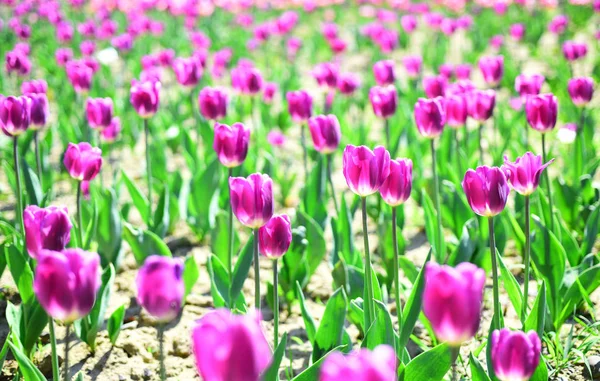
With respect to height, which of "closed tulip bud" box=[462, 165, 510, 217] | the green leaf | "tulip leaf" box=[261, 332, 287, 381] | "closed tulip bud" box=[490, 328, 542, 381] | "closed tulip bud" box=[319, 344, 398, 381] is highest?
"closed tulip bud" box=[319, 344, 398, 381]

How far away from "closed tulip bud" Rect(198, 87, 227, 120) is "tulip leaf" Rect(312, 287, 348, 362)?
1.53 metres

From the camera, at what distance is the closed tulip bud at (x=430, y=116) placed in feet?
8.56

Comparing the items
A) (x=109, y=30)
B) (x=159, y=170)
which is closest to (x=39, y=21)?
(x=109, y=30)

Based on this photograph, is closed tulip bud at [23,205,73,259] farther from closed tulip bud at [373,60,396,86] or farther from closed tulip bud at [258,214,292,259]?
closed tulip bud at [373,60,396,86]

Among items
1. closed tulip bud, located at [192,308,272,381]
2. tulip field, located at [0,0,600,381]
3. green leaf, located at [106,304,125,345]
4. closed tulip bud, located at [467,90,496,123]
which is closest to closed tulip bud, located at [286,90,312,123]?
tulip field, located at [0,0,600,381]

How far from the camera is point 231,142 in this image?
2344 mm

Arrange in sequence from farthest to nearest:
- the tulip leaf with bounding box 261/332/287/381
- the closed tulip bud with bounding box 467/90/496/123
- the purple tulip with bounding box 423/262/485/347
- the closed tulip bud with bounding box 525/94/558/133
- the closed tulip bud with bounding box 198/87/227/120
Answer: the closed tulip bud with bounding box 198/87/227/120, the closed tulip bud with bounding box 467/90/496/123, the closed tulip bud with bounding box 525/94/558/133, the tulip leaf with bounding box 261/332/287/381, the purple tulip with bounding box 423/262/485/347

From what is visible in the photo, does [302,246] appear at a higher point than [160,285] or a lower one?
lower

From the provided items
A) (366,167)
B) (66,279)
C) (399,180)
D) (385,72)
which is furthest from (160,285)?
(385,72)

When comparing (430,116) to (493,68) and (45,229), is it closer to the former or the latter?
(493,68)

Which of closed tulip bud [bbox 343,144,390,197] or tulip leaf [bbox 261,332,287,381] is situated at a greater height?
closed tulip bud [bbox 343,144,390,197]

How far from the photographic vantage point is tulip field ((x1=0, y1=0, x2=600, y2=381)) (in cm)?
137

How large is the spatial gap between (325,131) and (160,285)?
1.54 metres

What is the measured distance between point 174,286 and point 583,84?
2.46m
